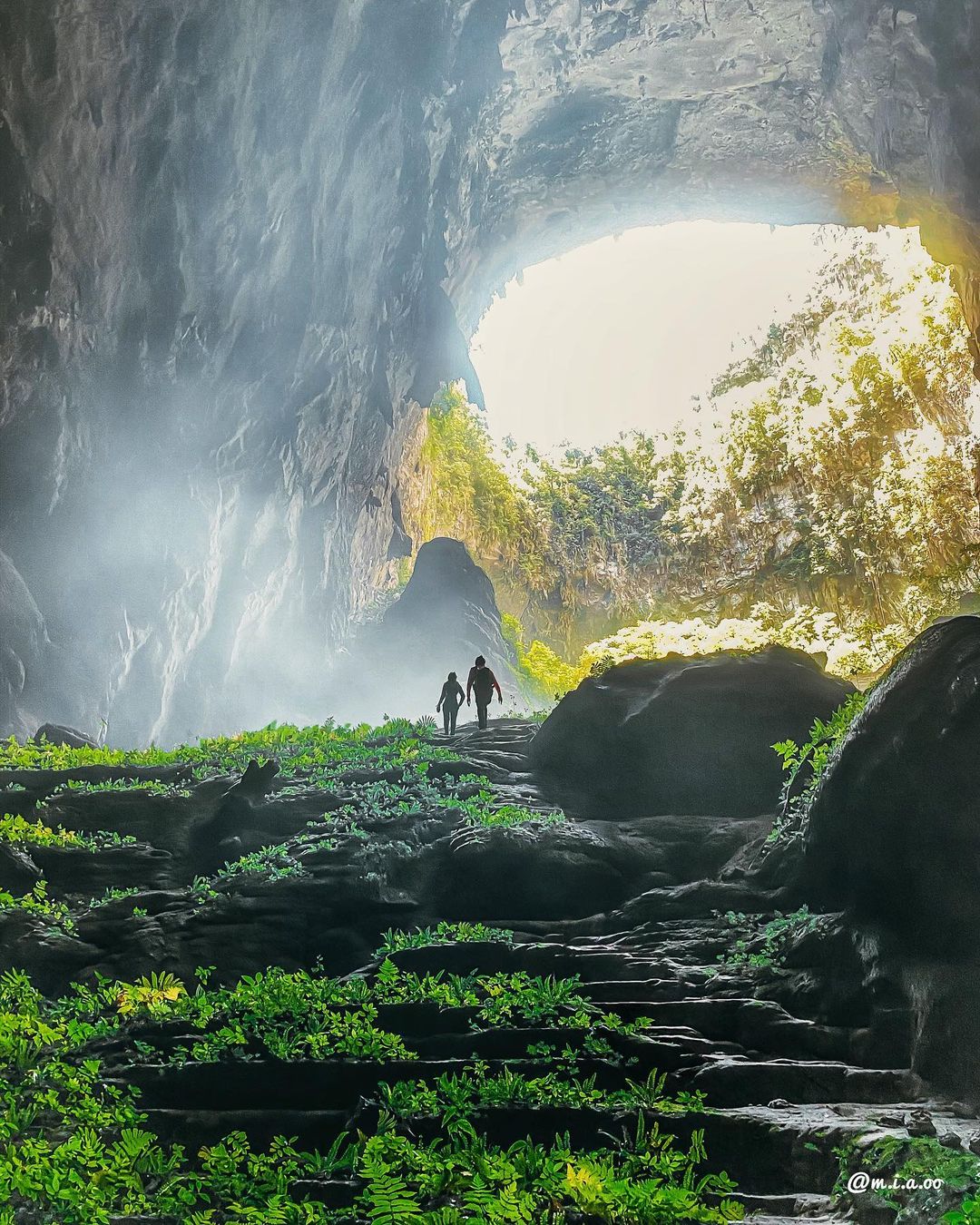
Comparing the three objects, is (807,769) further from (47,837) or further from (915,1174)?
(47,837)

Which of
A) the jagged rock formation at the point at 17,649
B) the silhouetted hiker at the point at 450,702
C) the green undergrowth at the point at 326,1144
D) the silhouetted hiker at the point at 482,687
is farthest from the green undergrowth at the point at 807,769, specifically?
the jagged rock formation at the point at 17,649

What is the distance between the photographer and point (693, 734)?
1088cm

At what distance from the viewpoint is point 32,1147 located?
421 centimetres

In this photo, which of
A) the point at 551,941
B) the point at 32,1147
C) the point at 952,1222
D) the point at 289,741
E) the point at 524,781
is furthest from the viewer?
the point at 289,741

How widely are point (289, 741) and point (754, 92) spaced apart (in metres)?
19.8

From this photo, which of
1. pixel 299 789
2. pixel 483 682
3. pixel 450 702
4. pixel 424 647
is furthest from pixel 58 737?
pixel 424 647

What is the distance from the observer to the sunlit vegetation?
25.2 m

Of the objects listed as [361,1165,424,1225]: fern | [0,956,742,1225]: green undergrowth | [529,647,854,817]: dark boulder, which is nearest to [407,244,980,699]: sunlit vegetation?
[529,647,854,817]: dark boulder

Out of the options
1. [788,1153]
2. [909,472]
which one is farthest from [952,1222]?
[909,472]

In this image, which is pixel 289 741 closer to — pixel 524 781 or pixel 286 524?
pixel 524 781

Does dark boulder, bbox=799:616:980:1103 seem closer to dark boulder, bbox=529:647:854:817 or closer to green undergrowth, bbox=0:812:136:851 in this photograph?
dark boulder, bbox=529:647:854:817

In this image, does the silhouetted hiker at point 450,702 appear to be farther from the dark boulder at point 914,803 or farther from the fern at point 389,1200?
the fern at point 389,1200

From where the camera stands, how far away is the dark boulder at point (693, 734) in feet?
34.4

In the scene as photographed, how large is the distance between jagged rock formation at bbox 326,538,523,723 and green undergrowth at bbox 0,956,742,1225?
20663 mm
